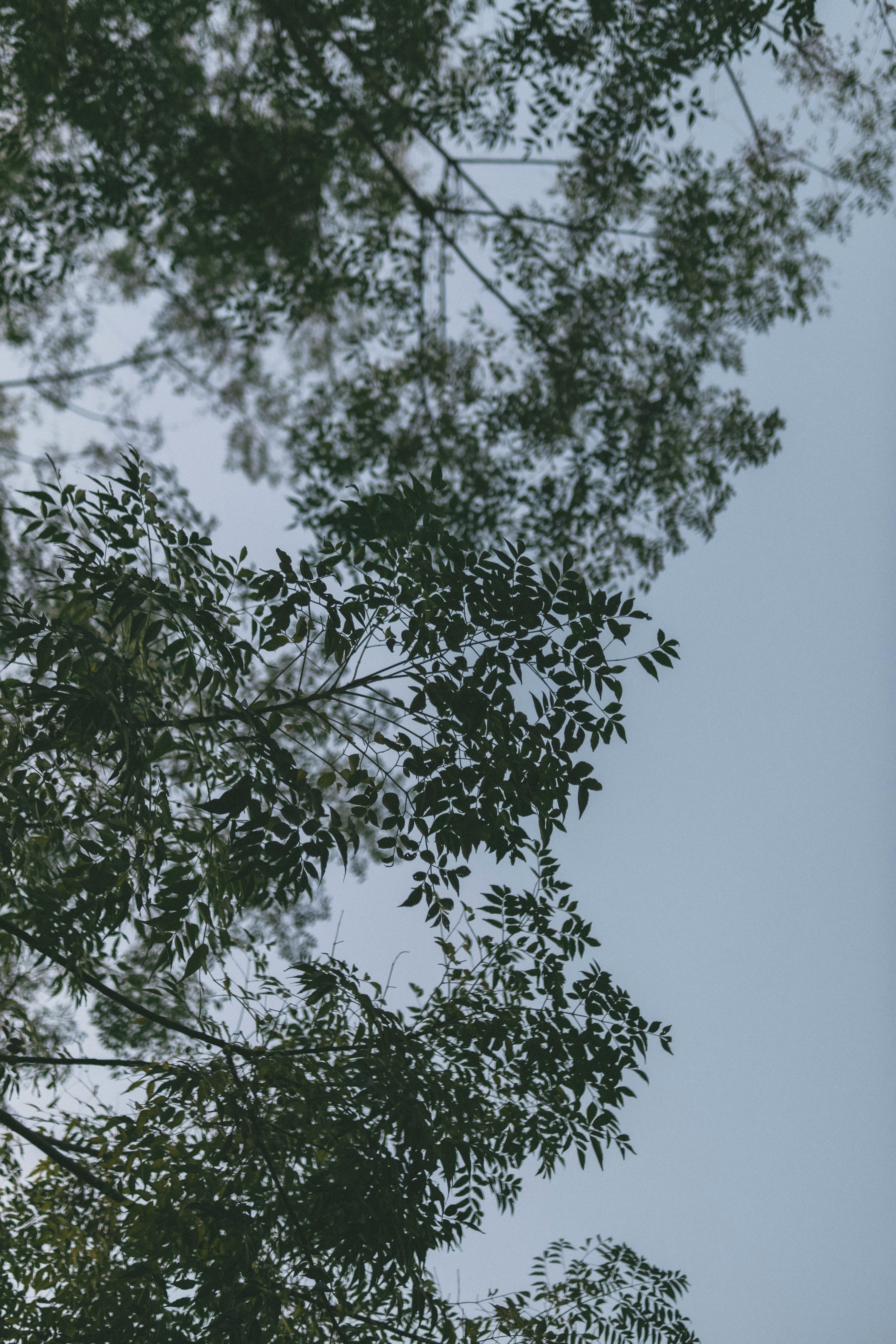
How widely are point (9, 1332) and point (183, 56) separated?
208 inches

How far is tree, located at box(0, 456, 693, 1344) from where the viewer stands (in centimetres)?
175

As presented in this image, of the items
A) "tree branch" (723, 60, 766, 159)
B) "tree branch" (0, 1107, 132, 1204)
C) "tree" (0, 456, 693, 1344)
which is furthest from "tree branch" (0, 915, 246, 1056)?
"tree branch" (723, 60, 766, 159)

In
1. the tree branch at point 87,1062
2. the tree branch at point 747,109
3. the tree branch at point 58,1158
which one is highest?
the tree branch at point 747,109

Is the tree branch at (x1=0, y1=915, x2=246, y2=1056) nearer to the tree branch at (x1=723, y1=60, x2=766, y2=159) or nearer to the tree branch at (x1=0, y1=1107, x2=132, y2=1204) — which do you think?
the tree branch at (x1=0, y1=1107, x2=132, y2=1204)

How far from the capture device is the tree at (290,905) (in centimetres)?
175

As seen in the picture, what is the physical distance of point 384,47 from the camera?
4883 mm

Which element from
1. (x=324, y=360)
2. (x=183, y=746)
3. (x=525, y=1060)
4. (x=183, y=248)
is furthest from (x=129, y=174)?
(x=525, y=1060)

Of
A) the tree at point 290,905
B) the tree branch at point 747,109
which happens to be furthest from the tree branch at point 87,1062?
the tree branch at point 747,109

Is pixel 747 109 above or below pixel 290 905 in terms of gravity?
above

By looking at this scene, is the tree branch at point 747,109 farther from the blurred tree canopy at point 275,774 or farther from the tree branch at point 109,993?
the tree branch at point 109,993

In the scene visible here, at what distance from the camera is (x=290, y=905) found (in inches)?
84.4

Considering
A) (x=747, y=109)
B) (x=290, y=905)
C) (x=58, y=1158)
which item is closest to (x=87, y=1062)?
(x=58, y=1158)

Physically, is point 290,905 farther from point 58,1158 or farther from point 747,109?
point 747,109

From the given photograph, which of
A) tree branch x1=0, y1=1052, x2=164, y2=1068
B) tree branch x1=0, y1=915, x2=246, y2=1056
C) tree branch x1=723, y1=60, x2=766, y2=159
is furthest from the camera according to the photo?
tree branch x1=723, y1=60, x2=766, y2=159
